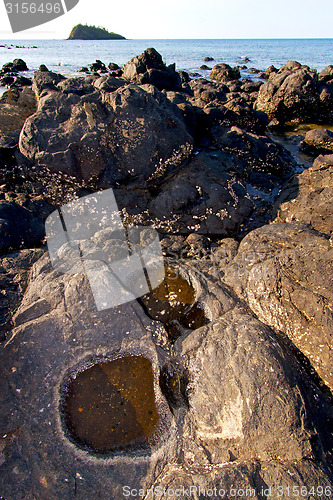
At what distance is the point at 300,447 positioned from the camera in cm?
263

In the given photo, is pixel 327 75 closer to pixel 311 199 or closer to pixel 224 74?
pixel 224 74

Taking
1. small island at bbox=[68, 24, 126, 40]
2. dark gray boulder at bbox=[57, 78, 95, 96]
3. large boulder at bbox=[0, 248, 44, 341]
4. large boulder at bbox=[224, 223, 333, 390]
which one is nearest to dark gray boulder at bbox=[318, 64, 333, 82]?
dark gray boulder at bbox=[57, 78, 95, 96]

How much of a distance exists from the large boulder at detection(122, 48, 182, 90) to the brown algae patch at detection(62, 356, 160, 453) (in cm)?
962

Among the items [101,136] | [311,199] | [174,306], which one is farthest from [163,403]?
[101,136]

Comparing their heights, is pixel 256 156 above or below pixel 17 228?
above

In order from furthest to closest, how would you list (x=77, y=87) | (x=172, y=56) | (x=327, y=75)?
(x=172, y=56), (x=327, y=75), (x=77, y=87)

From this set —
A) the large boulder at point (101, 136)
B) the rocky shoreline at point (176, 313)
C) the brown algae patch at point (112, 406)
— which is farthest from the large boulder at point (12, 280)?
the large boulder at point (101, 136)

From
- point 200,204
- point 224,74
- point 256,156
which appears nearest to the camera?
point 200,204

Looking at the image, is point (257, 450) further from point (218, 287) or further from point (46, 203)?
point (46, 203)

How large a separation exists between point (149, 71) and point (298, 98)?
25.6ft

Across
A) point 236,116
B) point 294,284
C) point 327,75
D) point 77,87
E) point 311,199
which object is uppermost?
point 327,75

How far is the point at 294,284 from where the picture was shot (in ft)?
12.6

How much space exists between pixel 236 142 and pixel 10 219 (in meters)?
6.42

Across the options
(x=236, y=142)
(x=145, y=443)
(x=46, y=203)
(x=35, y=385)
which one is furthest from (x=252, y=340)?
(x=236, y=142)
